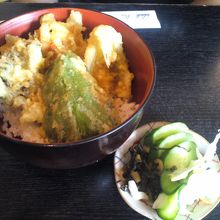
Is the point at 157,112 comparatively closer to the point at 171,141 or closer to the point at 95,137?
the point at 171,141

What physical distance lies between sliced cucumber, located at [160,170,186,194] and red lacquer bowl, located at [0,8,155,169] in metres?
0.12

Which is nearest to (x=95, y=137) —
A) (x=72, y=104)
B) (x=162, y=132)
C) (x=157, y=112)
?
(x=72, y=104)

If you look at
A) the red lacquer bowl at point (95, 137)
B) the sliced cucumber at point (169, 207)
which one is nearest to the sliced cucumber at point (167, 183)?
the sliced cucumber at point (169, 207)

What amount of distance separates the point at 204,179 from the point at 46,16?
603 mm

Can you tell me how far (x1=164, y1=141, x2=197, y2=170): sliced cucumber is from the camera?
0.71 metres

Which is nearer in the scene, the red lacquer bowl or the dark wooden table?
the red lacquer bowl

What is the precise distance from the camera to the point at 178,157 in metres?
0.72

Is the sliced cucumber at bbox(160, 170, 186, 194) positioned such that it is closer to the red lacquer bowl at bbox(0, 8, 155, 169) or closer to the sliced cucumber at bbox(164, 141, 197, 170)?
the sliced cucumber at bbox(164, 141, 197, 170)

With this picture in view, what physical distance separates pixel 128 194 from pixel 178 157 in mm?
143

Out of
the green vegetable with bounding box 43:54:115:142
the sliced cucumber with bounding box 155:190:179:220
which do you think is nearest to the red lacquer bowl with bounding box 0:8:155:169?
the green vegetable with bounding box 43:54:115:142

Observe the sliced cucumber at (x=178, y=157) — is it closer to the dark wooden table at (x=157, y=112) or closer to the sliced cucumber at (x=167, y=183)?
the sliced cucumber at (x=167, y=183)

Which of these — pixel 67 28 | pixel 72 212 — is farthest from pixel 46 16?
pixel 72 212

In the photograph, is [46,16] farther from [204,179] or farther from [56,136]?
[204,179]

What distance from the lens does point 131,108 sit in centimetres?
79
